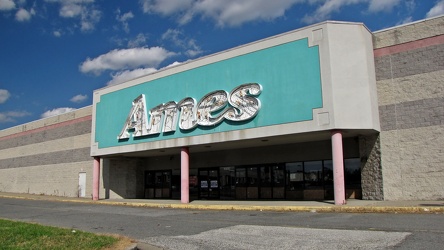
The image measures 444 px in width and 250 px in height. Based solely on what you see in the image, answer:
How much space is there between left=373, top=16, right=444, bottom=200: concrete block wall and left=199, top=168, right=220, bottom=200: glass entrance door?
473 inches

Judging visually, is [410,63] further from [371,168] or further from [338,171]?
[338,171]

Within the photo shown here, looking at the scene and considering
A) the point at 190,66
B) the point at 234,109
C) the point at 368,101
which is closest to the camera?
the point at 368,101

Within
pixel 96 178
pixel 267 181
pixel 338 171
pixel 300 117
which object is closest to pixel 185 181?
pixel 267 181

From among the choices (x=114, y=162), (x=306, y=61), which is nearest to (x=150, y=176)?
(x=114, y=162)

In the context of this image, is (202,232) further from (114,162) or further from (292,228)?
(114,162)

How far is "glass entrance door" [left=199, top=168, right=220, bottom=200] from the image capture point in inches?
1116

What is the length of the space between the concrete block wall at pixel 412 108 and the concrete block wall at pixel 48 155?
931 inches

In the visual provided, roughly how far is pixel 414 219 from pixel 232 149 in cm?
1550

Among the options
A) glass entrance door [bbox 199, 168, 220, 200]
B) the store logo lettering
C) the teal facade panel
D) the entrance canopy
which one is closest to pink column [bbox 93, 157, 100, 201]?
the store logo lettering

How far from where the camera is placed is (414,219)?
1287 cm

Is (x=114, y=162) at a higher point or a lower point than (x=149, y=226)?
higher

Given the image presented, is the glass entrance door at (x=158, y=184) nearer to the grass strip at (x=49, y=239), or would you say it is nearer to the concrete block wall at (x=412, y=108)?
the concrete block wall at (x=412, y=108)

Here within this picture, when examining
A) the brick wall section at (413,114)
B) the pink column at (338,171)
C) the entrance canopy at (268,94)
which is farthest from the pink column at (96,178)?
the brick wall section at (413,114)

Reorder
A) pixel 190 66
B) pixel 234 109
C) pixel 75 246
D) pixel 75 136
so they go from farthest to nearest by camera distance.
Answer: pixel 75 136 < pixel 190 66 < pixel 234 109 < pixel 75 246
